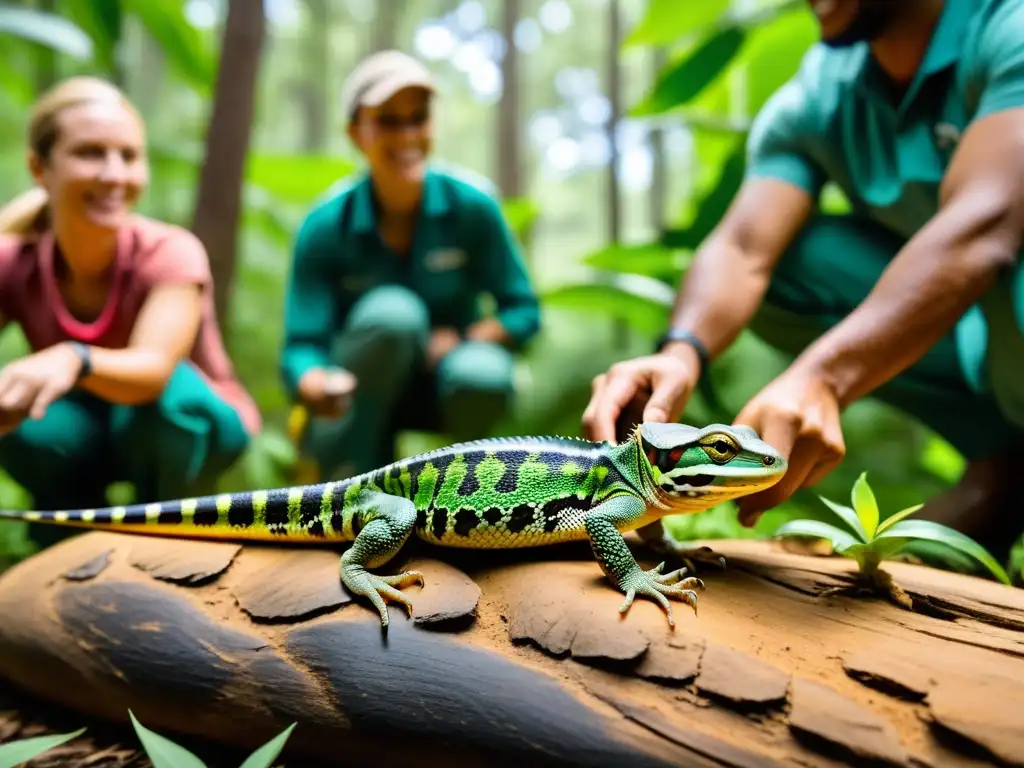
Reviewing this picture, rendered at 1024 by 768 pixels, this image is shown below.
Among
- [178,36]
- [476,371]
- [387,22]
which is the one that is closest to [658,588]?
[476,371]

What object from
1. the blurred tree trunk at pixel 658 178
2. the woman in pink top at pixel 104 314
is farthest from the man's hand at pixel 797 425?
the blurred tree trunk at pixel 658 178

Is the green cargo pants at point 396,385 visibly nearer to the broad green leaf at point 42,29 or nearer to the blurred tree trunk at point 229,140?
the blurred tree trunk at point 229,140

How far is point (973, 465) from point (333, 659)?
227 cm

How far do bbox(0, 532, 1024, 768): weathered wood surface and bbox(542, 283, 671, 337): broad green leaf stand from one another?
2.27m

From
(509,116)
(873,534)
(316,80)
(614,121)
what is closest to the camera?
(873,534)

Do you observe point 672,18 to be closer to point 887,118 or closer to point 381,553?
point 887,118

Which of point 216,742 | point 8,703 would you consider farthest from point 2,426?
point 216,742

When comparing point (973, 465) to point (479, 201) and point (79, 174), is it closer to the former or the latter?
point (479, 201)

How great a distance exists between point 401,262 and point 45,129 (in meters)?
1.51

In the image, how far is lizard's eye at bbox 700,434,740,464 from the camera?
1.79 m

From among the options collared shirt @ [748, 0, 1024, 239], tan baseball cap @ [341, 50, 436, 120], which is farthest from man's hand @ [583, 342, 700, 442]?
tan baseball cap @ [341, 50, 436, 120]

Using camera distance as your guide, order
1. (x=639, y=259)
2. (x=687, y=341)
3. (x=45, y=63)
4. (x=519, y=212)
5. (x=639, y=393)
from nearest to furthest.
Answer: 1. (x=639, y=393)
2. (x=687, y=341)
3. (x=639, y=259)
4. (x=45, y=63)
5. (x=519, y=212)

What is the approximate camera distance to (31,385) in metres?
2.18

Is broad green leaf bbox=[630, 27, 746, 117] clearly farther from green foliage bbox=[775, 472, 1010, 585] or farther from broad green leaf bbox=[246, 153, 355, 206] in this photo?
green foliage bbox=[775, 472, 1010, 585]
